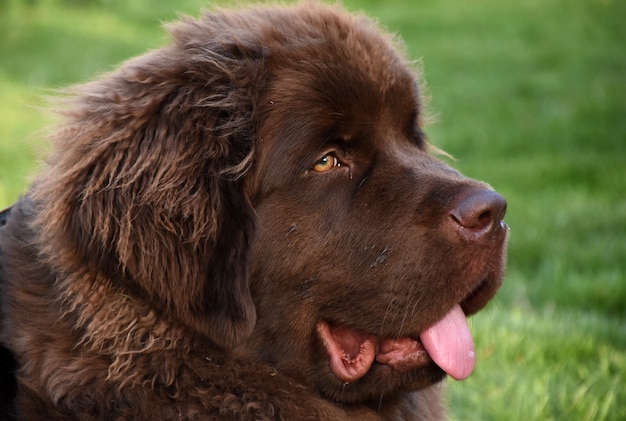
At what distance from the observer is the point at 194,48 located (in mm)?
3430

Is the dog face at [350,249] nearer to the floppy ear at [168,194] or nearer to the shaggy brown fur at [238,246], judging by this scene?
the shaggy brown fur at [238,246]

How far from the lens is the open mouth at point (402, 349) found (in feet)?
10.9

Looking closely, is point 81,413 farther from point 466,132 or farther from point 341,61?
point 466,132

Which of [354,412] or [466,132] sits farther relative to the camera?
[466,132]

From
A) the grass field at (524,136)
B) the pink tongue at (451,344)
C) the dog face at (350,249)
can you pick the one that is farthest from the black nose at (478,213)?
the grass field at (524,136)

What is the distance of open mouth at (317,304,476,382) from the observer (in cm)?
331

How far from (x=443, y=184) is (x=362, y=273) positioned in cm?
46

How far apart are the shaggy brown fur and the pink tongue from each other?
24 millimetres

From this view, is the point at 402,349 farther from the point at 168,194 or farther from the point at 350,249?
the point at 168,194

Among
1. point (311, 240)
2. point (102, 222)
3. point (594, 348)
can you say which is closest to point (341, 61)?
point (311, 240)

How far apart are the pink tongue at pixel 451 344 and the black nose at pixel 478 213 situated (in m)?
0.32

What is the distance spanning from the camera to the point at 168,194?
311 centimetres

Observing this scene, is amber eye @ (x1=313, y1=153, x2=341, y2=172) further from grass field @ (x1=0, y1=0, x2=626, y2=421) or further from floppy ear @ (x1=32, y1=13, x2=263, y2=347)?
grass field @ (x1=0, y1=0, x2=626, y2=421)

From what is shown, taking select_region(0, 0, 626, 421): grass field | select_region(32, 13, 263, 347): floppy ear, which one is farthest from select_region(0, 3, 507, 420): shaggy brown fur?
select_region(0, 0, 626, 421): grass field
